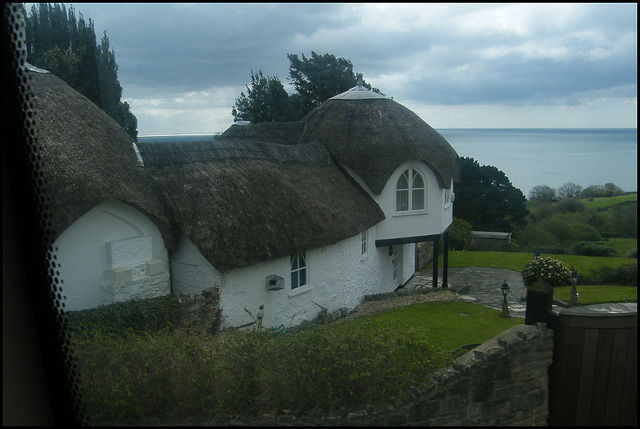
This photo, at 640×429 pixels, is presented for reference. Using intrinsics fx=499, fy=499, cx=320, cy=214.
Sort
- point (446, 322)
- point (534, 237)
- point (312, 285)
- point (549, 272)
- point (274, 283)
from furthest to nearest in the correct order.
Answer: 1. point (534, 237)
2. point (549, 272)
3. point (312, 285)
4. point (274, 283)
5. point (446, 322)

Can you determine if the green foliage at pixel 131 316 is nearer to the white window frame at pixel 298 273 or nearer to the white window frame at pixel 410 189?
the white window frame at pixel 298 273

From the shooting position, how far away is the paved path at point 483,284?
12289 mm

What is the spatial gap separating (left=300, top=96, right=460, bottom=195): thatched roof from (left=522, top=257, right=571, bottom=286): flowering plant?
338cm

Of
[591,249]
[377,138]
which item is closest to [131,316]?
[377,138]

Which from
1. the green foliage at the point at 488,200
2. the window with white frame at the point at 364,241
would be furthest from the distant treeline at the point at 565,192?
the window with white frame at the point at 364,241

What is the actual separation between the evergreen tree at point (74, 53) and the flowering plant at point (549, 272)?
11.6 meters

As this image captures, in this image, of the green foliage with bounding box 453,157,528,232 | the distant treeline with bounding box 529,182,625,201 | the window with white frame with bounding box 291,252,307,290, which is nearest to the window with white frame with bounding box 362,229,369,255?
the window with white frame with bounding box 291,252,307,290

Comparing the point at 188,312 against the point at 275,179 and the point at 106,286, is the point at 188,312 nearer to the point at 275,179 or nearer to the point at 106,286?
the point at 106,286

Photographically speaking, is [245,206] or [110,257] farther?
[245,206]

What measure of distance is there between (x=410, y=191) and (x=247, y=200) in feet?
19.9

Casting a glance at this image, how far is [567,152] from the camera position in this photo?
35.9 feet

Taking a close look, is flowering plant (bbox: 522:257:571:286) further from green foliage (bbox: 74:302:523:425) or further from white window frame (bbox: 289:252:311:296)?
green foliage (bbox: 74:302:523:425)

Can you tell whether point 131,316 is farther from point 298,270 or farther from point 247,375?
point 298,270

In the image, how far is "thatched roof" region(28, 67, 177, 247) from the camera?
7570 mm
